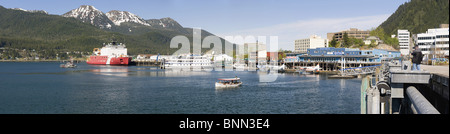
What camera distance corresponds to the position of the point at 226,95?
42562 mm

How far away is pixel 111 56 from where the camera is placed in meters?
159

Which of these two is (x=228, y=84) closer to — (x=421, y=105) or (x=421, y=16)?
(x=421, y=105)

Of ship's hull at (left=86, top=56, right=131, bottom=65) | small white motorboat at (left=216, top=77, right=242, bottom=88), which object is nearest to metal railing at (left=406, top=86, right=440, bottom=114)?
small white motorboat at (left=216, top=77, right=242, bottom=88)

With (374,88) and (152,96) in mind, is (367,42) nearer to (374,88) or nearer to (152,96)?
(152,96)

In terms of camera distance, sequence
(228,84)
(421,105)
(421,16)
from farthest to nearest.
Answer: (421,16) < (228,84) < (421,105)

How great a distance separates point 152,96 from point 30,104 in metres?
14.2

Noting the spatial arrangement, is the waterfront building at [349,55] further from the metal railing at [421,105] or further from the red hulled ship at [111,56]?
the red hulled ship at [111,56]

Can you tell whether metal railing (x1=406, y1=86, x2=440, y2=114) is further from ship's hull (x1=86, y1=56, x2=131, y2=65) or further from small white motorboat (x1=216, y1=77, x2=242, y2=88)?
ship's hull (x1=86, y1=56, x2=131, y2=65)

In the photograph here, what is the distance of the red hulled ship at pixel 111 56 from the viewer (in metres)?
156

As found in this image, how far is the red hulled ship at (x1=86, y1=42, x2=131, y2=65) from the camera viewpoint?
156 metres

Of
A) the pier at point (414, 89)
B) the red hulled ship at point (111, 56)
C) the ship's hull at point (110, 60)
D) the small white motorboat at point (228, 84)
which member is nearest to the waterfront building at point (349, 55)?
the small white motorboat at point (228, 84)

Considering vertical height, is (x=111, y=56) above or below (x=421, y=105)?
above

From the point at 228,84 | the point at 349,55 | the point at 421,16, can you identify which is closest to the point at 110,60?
the point at 349,55
